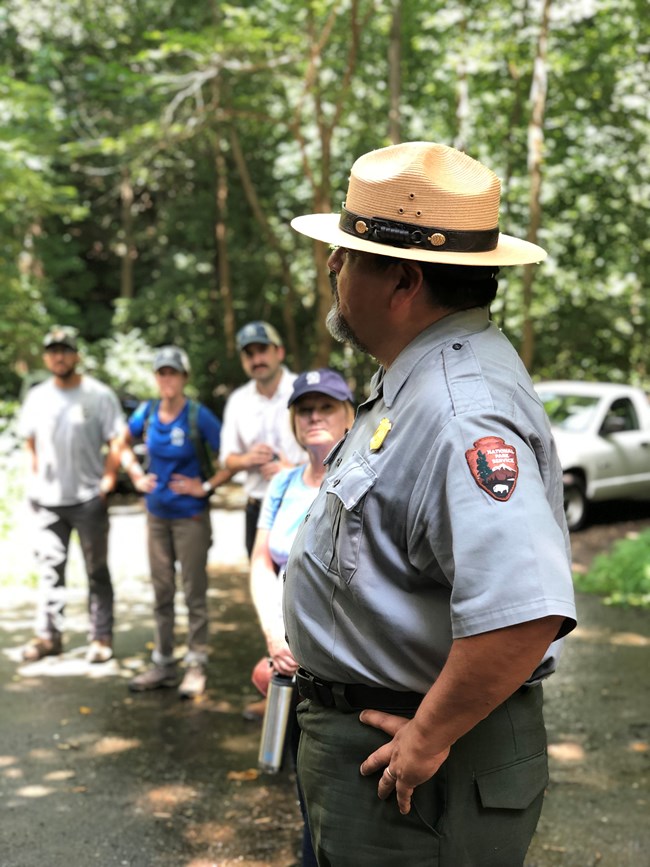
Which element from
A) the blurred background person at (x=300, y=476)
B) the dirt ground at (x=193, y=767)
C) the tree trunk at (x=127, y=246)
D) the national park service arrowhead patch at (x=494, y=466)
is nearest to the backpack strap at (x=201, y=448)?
the dirt ground at (x=193, y=767)

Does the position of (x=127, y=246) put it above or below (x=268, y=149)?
below

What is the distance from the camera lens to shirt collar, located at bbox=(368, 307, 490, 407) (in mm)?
2037

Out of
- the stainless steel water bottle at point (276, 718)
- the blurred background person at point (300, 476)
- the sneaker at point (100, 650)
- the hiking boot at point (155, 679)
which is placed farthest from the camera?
the sneaker at point (100, 650)

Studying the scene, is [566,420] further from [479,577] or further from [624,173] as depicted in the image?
[479,577]

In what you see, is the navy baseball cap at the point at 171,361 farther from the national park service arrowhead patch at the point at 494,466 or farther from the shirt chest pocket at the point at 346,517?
the national park service arrowhead patch at the point at 494,466

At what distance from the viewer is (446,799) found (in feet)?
6.48

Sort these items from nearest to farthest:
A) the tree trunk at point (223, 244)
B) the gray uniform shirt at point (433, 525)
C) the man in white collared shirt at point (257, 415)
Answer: the gray uniform shirt at point (433, 525) → the man in white collared shirt at point (257, 415) → the tree trunk at point (223, 244)

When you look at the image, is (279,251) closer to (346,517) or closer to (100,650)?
(100,650)

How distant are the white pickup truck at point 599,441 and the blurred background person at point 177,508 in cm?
676

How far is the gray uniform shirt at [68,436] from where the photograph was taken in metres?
6.92

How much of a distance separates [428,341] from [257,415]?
168 inches

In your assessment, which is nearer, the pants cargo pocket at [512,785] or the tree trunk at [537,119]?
the pants cargo pocket at [512,785]

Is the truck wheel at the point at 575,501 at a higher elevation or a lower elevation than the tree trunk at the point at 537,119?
lower

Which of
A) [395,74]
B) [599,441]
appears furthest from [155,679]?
[395,74]
